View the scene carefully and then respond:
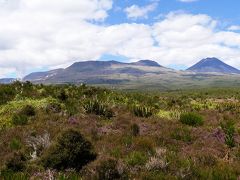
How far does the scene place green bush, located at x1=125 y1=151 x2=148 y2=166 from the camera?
1102cm

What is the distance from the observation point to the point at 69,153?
11.0m

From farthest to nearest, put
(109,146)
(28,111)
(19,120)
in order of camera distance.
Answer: (28,111), (19,120), (109,146)

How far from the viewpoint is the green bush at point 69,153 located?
1091 cm

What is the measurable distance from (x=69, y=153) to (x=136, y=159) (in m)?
1.83

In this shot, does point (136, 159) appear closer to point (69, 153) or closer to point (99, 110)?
point (69, 153)

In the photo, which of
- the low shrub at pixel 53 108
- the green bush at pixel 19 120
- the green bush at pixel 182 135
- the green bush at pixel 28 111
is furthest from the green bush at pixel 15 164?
the low shrub at pixel 53 108

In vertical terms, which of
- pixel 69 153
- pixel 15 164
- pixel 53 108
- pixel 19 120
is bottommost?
pixel 15 164

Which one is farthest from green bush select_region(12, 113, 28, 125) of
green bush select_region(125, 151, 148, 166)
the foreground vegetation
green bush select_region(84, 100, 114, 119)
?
green bush select_region(125, 151, 148, 166)

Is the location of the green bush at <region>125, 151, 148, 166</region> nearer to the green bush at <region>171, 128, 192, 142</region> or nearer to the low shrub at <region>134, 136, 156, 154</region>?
the low shrub at <region>134, 136, 156, 154</region>

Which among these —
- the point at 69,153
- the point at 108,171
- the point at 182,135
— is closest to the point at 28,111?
the point at 182,135

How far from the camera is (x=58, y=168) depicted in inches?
427

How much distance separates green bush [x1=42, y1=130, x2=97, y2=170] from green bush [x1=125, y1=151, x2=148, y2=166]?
1033mm

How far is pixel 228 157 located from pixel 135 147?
9.45ft

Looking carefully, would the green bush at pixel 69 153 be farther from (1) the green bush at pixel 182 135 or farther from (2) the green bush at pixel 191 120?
(2) the green bush at pixel 191 120
